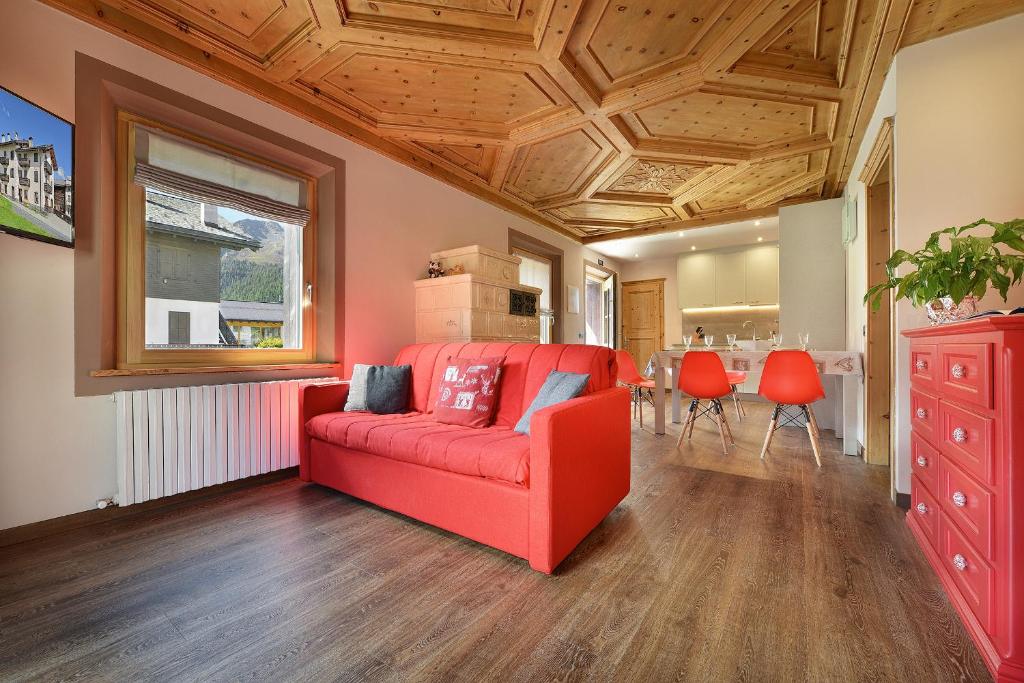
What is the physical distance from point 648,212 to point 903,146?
3.61 metres

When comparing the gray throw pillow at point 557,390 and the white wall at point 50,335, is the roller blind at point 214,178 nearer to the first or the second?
the white wall at point 50,335

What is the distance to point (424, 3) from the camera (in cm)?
234

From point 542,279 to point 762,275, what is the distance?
3.87 metres

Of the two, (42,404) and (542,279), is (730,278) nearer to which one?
(542,279)

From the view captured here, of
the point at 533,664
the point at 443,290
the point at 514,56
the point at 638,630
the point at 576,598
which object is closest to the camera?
the point at 533,664

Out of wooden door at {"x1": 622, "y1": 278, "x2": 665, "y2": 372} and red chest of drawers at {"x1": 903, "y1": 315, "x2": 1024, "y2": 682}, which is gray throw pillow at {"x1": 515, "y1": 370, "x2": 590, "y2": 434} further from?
wooden door at {"x1": 622, "y1": 278, "x2": 665, "y2": 372}

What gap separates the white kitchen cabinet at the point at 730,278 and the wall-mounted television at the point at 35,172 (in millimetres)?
8047

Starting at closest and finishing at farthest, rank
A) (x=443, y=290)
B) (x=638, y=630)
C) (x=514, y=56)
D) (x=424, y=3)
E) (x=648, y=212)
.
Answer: (x=638, y=630) < (x=424, y=3) < (x=514, y=56) < (x=443, y=290) < (x=648, y=212)

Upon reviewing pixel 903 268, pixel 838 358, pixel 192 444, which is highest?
pixel 903 268

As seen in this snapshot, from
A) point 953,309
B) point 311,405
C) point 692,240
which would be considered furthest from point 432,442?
point 692,240

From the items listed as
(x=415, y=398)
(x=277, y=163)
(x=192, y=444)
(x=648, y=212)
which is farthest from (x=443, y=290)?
(x=648, y=212)

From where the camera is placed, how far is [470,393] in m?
2.57

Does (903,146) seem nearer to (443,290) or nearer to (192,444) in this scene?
(443,290)

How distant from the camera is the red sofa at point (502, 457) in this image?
1.76 meters
